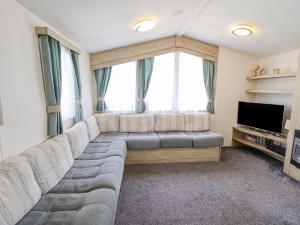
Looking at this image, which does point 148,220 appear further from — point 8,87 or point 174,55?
point 174,55

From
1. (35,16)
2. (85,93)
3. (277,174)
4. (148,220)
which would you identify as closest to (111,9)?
(35,16)

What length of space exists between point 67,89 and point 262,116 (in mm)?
3588

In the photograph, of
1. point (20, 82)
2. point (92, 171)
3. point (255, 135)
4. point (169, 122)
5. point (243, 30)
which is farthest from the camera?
point (169, 122)

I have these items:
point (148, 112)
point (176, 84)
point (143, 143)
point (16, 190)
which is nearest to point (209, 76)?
point (176, 84)

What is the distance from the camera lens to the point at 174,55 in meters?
4.00

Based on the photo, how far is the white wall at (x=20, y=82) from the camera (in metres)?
1.52

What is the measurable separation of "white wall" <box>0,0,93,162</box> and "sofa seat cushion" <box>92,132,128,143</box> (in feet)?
3.84

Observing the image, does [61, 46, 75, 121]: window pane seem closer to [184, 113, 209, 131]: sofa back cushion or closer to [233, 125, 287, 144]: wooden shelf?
[184, 113, 209, 131]: sofa back cushion

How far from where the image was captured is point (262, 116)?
3.54 metres

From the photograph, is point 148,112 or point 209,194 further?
point 148,112

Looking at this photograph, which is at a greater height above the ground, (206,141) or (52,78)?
(52,78)

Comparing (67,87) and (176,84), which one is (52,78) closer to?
(67,87)

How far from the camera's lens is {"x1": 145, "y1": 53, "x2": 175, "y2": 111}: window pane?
400cm

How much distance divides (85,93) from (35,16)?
5.71 feet
